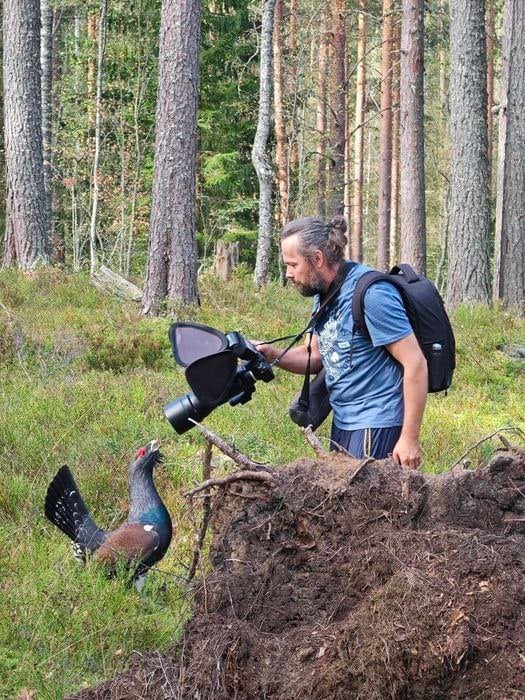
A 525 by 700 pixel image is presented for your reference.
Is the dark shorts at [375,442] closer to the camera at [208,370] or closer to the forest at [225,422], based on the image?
the forest at [225,422]

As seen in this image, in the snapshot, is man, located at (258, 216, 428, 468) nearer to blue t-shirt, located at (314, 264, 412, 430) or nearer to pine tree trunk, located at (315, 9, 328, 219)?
blue t-shirt, located at (314, 264, 412, 430)

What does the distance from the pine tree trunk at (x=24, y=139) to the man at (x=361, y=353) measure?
33.9 ft

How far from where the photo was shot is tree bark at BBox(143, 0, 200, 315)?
1159 centimetres

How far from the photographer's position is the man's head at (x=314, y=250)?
13.5ft

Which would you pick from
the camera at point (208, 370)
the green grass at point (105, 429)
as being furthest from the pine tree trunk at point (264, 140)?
the camera at point (208, 370)

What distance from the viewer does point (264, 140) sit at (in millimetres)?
18109

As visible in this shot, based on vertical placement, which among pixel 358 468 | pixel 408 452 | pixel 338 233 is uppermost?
pixel 338 233

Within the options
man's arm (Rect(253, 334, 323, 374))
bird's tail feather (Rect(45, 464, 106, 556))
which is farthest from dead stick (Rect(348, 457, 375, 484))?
bird's tail feather (Rect(45, 464, 106, 556))

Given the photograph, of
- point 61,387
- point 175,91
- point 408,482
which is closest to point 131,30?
point 175,91

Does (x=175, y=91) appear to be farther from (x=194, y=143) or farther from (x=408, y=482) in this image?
(x=408, y=482)

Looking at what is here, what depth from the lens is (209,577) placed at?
10.9 feet

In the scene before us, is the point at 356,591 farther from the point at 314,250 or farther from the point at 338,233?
the point at 338,233

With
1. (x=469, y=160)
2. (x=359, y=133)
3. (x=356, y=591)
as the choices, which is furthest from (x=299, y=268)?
(x=359, y=133)

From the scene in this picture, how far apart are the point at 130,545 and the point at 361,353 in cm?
171
